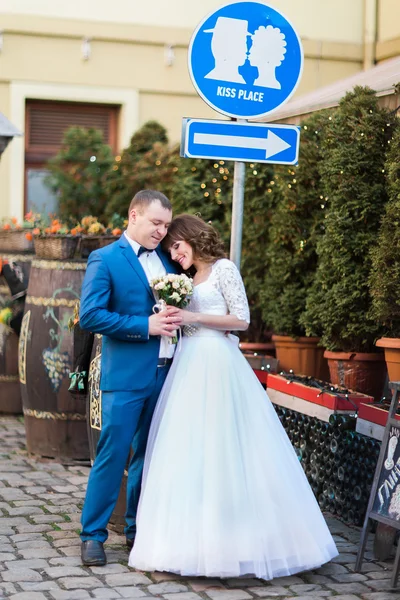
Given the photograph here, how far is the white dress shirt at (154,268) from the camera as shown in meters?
4.72

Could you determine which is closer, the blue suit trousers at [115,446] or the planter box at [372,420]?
the blue suit trousers at [115,446]

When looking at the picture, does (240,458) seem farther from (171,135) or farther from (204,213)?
(171,135)

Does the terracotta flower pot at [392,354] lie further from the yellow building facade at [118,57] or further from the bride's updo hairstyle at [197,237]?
the yellow building facade at [118,57]

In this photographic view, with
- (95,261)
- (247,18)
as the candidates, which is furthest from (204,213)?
(95,261)

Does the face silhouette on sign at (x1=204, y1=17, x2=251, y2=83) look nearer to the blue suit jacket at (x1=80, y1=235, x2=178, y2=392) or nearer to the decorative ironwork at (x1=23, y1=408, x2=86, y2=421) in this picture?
the blue suit jacket at (x1=80, y1=235, x2=178, y2=392)

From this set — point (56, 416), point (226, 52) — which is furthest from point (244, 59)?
point (56, 416)

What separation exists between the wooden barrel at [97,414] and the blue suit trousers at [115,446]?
0.46 meters

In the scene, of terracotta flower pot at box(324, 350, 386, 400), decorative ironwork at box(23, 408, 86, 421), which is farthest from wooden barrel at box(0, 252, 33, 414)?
terracotta flower pot at box(324, 350, 386, 400)

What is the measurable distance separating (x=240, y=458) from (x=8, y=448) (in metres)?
3.20

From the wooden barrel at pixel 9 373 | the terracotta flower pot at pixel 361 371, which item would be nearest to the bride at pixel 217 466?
the terracotta flower pot at pixel 361 371

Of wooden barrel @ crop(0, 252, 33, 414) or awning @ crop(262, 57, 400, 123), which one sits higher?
awning @ crop(262, 57, 400, 123)

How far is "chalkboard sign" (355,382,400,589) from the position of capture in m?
4.54

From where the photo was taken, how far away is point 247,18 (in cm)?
514

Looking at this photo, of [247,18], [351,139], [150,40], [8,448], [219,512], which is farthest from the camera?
[150,40]
